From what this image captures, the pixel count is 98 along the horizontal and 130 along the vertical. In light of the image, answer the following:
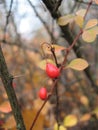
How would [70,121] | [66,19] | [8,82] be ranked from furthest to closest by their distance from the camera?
1. [70,121]
2. [66,19]
3. [8,82]

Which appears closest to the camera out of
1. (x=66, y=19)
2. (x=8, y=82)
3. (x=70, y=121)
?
(x=8, y=82)

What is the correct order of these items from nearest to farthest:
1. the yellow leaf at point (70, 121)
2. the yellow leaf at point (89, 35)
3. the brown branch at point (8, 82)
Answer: the brown branch at point (8, 82) → the yellow leaf at point (89, 35) → the yellow leaf at point (70, 121)

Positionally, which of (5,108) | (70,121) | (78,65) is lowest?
(70,121)

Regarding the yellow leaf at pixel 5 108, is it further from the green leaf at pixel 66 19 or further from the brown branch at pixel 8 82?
the green leaf at pixel 66 19

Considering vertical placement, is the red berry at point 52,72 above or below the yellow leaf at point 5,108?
above

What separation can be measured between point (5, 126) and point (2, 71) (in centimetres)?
33

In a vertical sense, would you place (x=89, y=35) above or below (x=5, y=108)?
above

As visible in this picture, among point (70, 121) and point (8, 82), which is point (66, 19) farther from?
point (70, 121)

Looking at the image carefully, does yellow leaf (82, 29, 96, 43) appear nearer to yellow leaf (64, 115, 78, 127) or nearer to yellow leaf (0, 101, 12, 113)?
yellow leaf (0, 101, 12, 113)

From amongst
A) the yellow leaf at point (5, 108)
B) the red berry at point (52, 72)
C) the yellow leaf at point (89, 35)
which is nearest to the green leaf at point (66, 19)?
Answer: the yellow leaf at point (89, 35)

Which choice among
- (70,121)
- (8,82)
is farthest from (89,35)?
(70,121)

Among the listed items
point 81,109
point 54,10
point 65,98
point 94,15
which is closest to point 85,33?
point 54,10

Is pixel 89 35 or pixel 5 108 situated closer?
pixel 89 35

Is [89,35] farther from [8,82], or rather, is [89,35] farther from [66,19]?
[8,82]
